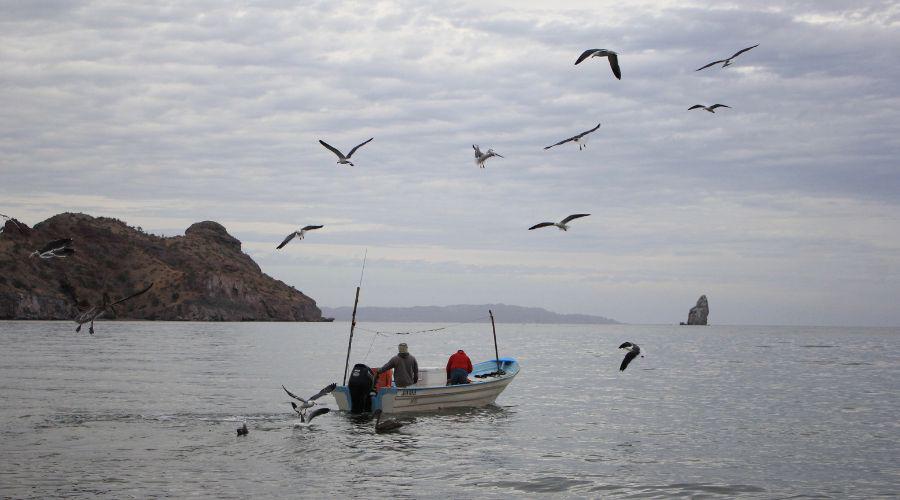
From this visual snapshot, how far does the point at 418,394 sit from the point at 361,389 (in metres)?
2.44

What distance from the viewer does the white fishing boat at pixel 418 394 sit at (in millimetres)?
31125

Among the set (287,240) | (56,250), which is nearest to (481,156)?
(287,240)

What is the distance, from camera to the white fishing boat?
31125 mm

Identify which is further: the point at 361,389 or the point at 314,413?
the point at 361,389

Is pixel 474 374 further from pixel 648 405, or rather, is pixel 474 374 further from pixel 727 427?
pixel 727 427

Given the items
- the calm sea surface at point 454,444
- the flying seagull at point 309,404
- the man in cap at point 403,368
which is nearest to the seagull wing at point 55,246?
the calm sea surface at point 454,444

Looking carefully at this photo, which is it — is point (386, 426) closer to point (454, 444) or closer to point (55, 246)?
point (454, 444)

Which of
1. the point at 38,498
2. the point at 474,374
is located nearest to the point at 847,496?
the point at 38,498

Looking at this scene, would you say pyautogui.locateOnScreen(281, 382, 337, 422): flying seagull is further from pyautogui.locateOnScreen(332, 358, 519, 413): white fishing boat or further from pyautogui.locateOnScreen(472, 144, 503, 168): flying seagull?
pyautogui.locateOnScreen(472, 144, 503, 168): flying seagull

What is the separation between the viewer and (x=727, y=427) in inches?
1305

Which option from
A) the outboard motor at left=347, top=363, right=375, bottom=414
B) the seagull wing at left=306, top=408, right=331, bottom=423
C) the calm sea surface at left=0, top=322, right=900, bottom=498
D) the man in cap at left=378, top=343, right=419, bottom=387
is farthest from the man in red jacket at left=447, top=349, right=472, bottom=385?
the seagull wing at left=306, top=408, right=331, bottom=423

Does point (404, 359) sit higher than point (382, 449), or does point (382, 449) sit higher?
point (404, 359)

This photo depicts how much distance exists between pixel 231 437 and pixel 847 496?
17718mm

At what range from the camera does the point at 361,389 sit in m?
31.0
